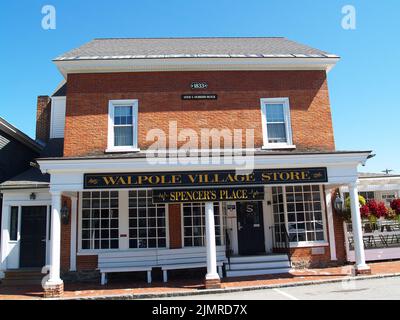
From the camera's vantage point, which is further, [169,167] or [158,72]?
[158,72]

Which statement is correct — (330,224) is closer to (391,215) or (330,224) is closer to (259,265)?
(391,215)

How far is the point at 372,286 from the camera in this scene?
10.5 meters

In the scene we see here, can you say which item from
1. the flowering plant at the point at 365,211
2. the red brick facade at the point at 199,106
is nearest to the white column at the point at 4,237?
the red brick facade at the point at 199,106

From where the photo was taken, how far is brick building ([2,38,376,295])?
13648 mm

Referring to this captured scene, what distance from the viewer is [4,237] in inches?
558

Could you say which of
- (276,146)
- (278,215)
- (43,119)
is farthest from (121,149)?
(43,119)

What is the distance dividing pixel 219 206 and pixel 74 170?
17.5ft

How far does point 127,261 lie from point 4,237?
4.68m

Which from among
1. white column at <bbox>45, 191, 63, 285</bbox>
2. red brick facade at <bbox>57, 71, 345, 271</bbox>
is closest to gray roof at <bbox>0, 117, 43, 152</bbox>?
red brick facade at <bbox>57, 71, 345, 271</bbox>

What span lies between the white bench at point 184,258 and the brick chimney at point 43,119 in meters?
10.2

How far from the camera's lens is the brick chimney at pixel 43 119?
65.9ft

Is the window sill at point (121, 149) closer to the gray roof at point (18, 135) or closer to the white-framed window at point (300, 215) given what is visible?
the gray roof at point (18, 135)
